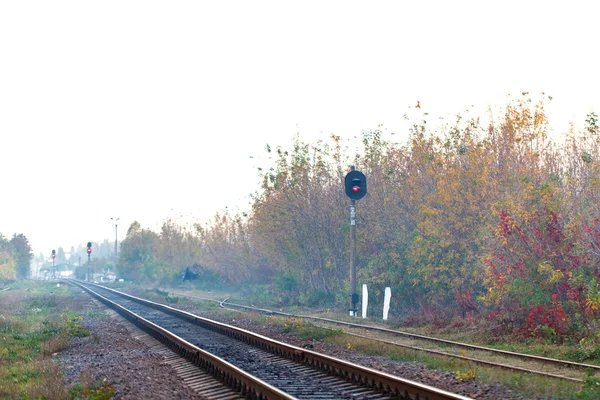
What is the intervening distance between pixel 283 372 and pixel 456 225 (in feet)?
48.2

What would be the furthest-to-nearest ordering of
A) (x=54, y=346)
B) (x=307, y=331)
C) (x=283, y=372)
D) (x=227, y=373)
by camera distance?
(x=307, y=331), (x=54, y=346), (x=283, y=372), (x=227, y=373)

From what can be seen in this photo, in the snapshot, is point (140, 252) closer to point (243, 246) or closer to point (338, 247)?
point (243, 246)

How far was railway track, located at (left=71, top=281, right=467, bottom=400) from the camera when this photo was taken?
30.9 feet

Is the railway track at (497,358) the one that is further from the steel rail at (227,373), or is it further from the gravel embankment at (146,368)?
the steel rail at (227,373)

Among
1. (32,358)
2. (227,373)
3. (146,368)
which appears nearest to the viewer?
(227,373)

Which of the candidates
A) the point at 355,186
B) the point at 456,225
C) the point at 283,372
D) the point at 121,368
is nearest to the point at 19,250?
the point at 355,186

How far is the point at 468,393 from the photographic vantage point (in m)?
9.41

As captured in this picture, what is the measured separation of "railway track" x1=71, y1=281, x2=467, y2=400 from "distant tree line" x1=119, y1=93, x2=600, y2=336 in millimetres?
6905

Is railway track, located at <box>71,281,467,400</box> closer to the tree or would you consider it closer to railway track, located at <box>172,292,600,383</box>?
railway track, located at <box>172,292,600,383</box>

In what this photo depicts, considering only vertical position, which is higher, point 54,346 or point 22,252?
point 22,252

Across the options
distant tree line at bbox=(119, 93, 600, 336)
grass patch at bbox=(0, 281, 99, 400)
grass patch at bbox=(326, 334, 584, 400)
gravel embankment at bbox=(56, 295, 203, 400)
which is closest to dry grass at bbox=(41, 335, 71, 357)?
grass patch at bbox=(0, 281, 99, 400)

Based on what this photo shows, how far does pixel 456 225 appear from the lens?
25.2m

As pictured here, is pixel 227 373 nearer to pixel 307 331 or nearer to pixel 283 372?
pixel 283 372

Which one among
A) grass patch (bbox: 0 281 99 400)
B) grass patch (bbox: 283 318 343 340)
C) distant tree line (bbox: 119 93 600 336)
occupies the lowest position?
grass patch (bbox: 0 281 99 400)
